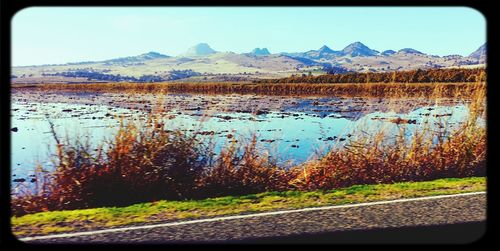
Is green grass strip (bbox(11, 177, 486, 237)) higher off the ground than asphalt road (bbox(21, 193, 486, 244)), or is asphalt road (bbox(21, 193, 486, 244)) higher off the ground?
asphalt road (bbox(21, 193, 486, 244))

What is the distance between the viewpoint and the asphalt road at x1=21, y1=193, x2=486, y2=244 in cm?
535

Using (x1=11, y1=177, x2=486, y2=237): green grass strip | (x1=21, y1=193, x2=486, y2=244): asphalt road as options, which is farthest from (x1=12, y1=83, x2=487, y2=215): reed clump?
(x1=21, y1=193, x2=486, y2=244): asphalt road

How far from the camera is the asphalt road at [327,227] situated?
17.5 ft

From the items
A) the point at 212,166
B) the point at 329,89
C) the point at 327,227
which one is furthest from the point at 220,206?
the point at 329,89

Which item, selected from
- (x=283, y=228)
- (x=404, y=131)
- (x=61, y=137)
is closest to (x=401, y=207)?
(x=283, y=228)

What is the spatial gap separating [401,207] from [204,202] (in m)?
2.77

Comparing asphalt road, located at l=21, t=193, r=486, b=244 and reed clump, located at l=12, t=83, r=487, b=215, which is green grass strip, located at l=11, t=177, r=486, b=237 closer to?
asphalt road, located at l=21, t=193, r=486, b=244

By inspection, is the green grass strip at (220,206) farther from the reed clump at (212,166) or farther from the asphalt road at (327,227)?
the reed clump at (212,166)

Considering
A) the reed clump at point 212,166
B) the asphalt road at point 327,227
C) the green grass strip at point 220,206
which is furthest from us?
the reed clump at point 212,166

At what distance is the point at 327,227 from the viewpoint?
19.2 feet

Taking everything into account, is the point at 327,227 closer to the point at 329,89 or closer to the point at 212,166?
the point at 212,166

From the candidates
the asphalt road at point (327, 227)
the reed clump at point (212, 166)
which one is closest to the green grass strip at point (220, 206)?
the asphalt road at point (327, 227)

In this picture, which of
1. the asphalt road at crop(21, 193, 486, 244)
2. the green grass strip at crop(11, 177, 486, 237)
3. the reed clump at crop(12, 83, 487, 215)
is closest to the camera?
the asphalt road at crop(21, 193, 486, 244)
